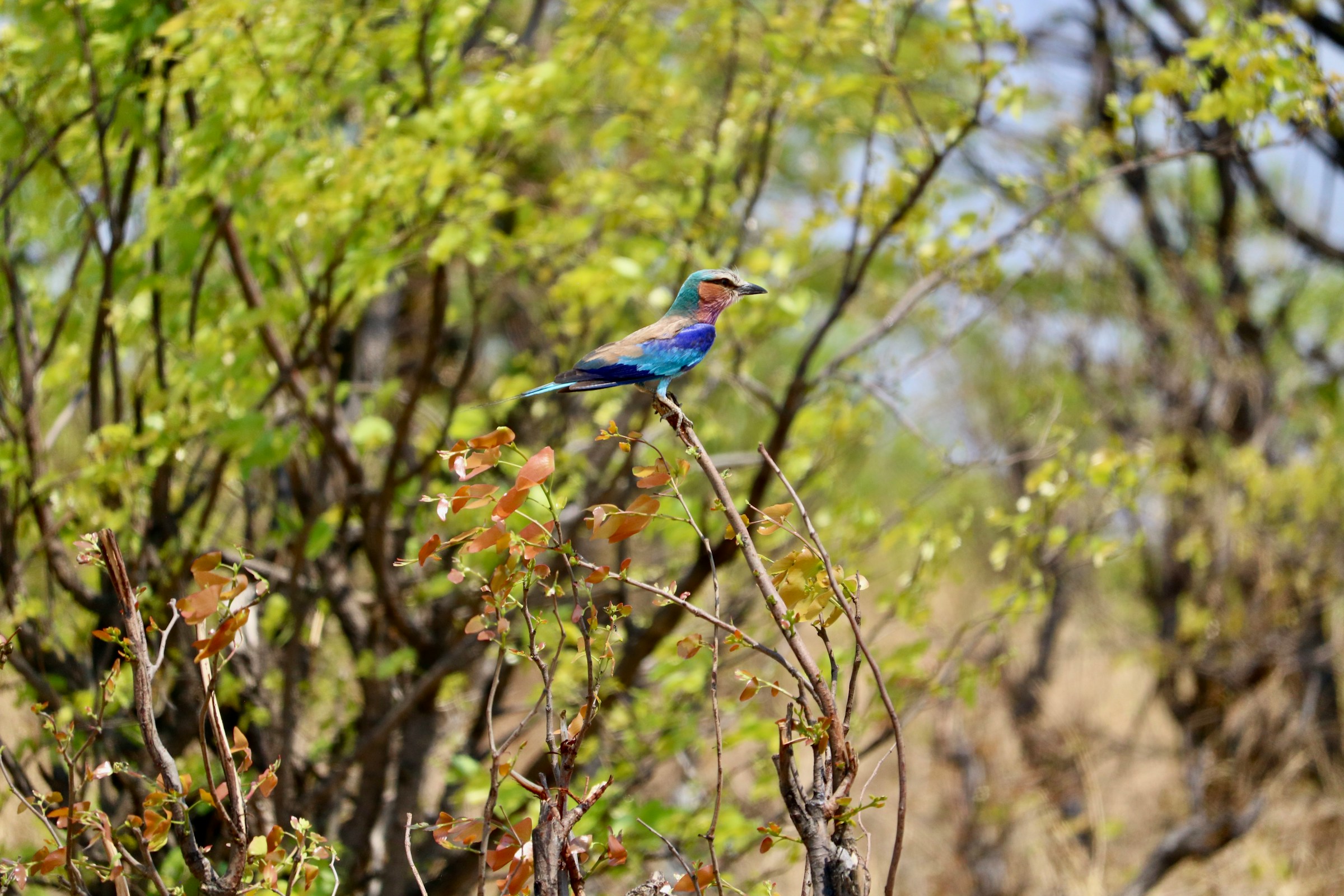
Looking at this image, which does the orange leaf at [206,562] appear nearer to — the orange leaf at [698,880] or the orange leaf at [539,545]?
the orange leaf at [539,545]

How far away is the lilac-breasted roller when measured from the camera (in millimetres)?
2512

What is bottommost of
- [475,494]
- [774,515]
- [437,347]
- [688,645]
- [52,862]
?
[437,347]

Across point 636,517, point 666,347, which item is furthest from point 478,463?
point 666,347

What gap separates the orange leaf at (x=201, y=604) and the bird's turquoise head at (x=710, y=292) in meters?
1.45

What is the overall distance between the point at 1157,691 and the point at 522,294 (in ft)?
17.8

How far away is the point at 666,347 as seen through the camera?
2.64m

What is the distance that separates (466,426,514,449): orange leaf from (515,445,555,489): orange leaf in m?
0.05

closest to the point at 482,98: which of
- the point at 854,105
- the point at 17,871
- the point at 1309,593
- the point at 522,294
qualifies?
the point at 17,871

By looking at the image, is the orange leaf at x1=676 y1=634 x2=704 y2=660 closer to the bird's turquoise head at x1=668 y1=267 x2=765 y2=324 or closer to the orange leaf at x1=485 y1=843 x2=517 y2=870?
the orange leaf at x1=485 y1=843 x2=517 y2=870

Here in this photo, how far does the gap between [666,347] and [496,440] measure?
0.88 m

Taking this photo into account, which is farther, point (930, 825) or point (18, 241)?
point (930, 825)

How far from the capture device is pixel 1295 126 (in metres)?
4.46

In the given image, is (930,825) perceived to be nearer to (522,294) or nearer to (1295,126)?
(522,294)

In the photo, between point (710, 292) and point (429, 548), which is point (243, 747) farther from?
point (710, 292)
